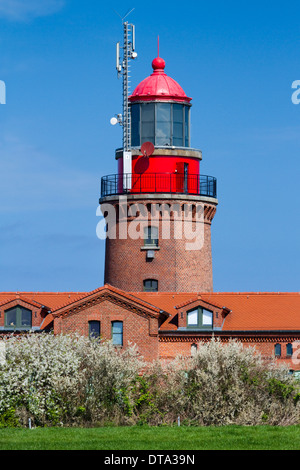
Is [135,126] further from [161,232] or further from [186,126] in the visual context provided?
[161,232]

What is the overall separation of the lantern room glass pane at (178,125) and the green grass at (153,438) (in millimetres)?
21552

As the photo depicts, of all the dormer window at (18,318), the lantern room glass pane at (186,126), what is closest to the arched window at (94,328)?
the dormer window at (18,318)

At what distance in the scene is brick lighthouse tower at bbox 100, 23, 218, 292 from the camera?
6494 cm

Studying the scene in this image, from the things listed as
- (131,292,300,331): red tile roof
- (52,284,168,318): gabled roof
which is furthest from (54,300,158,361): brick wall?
(131,292,300,331): red tile roof

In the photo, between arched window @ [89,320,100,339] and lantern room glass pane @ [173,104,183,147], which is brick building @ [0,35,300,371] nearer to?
lantern room glass pane @ [173,104,183,147]

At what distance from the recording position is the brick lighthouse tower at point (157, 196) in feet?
213

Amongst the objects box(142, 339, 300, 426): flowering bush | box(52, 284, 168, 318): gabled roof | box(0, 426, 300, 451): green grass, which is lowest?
box(0, 426, 300, 451): green grass

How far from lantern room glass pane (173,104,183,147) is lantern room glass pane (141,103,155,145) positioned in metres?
1.11

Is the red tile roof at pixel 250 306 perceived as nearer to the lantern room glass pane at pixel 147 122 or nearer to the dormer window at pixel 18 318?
the dormer window at pixel 18 318

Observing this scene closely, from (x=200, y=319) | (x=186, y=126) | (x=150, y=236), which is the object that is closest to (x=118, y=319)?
(x=200, y=319)

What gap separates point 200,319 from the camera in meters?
61.9

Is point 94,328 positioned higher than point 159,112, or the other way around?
point 159,112

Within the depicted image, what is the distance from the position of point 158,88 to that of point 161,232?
738cm

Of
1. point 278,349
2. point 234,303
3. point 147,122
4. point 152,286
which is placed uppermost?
point 147,122
